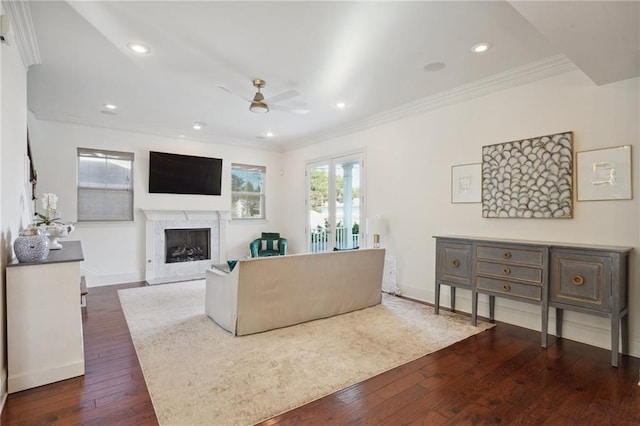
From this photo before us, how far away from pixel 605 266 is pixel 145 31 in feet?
14.6

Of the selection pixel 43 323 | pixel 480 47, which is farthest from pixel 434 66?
pixel 43 323

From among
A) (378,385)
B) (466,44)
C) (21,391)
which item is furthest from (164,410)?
(466,44)

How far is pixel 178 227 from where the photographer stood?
A: 21.2ft

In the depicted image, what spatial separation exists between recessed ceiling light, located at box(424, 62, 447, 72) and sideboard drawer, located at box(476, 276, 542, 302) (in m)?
2.35

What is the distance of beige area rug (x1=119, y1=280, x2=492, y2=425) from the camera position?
216 cm

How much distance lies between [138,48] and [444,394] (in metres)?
3.98

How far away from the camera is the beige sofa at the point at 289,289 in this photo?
10.8 feet

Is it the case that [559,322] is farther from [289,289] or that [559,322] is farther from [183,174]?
[183,174]

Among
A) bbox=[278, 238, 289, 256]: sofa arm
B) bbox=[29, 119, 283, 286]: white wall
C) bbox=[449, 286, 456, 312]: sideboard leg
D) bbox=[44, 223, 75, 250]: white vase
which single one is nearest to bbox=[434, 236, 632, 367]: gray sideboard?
bbox=[449, 286, 456, 312]: sideboard leg

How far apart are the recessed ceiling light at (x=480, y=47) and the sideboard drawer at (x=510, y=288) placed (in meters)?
2.34

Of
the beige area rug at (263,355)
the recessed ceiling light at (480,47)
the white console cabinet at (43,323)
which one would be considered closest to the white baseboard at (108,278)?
the beige area rug at (263,355)

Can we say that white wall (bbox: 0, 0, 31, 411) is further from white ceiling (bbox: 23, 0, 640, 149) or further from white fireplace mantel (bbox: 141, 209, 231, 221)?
white fireplace mantel (bbox: 141, 209, 231, 221)

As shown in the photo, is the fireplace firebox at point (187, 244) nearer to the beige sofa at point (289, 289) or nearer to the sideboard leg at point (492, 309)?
the beige sofa at point (289, 289)

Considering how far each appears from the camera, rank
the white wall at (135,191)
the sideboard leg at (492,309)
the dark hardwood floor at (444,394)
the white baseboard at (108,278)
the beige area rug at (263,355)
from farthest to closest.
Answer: the white baseboard at (108,278), the white wall at (135,191), the sideboard leg at (492,309), the beige area rug at (263,355), the dark hardwood floor at (444,394)
